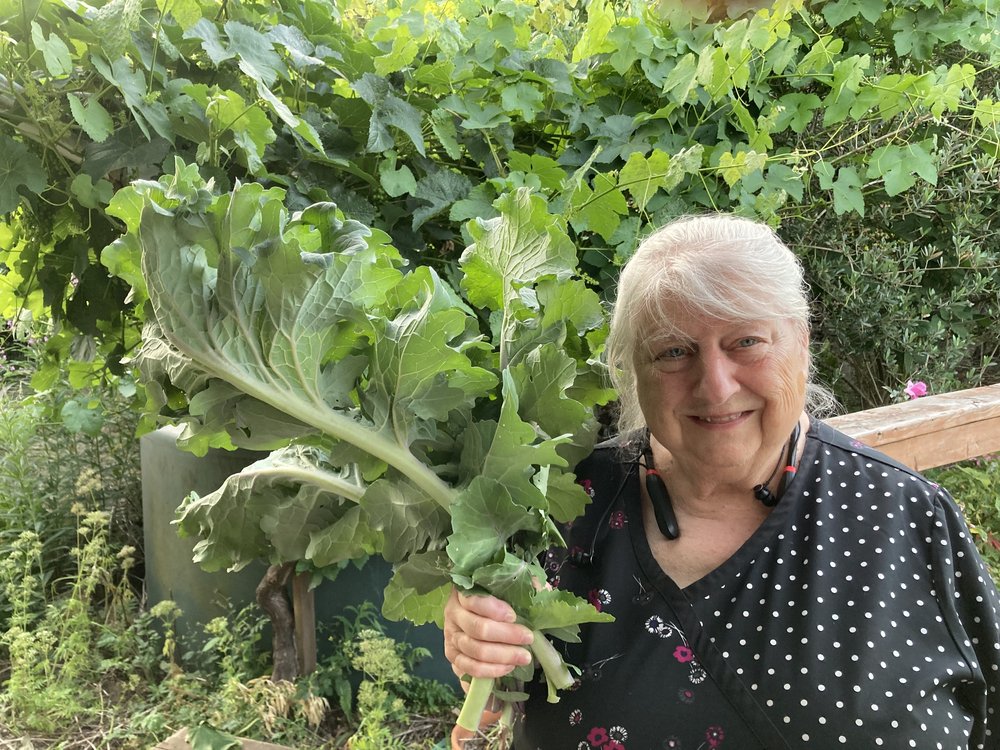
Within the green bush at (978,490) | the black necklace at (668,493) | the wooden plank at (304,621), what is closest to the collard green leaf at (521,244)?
the black necklace at (668,493)

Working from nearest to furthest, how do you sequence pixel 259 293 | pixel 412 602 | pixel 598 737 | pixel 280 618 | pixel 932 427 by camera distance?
pixel 259 293
pixel 412 602
pixel 598 737
pixel 932 427
pixel 280 618

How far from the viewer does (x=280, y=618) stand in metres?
2.48

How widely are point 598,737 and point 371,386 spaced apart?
72 cm

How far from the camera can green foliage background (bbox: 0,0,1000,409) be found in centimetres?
140

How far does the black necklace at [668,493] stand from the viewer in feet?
4.65

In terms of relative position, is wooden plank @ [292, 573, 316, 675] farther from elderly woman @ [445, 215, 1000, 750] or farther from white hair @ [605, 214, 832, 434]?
white hair @ [605, 214, 832, 434]

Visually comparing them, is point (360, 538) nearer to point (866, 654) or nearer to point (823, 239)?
point (866, 654)

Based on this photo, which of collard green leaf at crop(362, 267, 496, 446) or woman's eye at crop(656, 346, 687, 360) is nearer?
collard green leaf at crop(362, 267, 496, 446)

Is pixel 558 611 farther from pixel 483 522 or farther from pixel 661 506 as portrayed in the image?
pixel 661 506

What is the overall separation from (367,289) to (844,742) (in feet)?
3.16

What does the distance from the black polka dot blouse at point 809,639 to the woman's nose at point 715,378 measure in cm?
26

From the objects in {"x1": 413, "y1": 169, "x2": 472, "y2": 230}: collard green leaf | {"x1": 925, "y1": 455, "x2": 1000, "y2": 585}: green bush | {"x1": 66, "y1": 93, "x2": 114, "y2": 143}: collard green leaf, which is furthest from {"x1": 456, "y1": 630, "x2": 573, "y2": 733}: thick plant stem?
{"x1": 925, "y1": 455, "x2": 1000, "y2": 585}: green bush

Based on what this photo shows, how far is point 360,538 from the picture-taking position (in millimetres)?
1186

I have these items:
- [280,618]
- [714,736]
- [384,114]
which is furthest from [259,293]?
[280,618]
